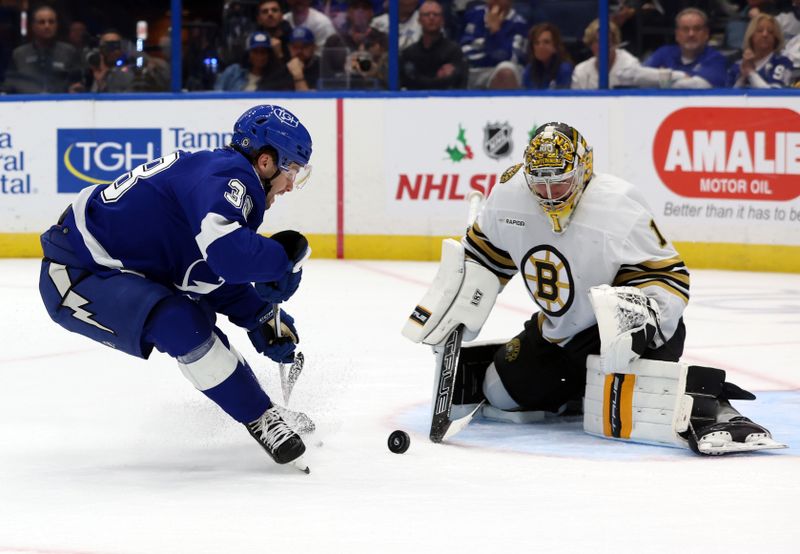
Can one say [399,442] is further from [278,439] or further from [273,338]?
[273,338]

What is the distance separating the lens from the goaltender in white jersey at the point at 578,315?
335 centimetres

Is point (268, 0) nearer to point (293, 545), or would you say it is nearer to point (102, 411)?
point (102, 411)

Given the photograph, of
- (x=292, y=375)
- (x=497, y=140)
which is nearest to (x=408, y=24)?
(x=497, y=140)

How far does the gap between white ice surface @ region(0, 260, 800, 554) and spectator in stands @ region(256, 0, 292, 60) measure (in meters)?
3.59

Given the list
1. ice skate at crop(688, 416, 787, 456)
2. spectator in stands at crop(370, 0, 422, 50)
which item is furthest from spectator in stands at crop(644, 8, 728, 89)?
ice skate at crop(688, 416, 787, 456)

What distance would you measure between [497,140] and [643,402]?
14.6ft

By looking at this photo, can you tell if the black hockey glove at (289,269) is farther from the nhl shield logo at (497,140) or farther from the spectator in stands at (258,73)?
the spectator in stands at (258,73)

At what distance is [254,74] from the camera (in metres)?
8.19

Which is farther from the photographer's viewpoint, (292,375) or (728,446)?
(292,375)

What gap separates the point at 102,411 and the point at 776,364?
7.42 feet

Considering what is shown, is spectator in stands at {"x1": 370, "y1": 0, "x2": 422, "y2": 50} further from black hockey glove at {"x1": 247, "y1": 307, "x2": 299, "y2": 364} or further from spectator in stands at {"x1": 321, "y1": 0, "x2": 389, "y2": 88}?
black hockey glove at {"x1": 247, "y1": 307, "x2": 299, "y2": 364}

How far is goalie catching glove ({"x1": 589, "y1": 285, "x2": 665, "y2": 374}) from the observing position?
3.28 m

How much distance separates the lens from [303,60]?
8156mm

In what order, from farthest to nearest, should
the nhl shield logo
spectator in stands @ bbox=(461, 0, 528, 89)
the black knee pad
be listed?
A: 1. spectator in stands @ bbox=(461, 0, 528, 89)
2. the nhl shield logo
3. the black knee pad
